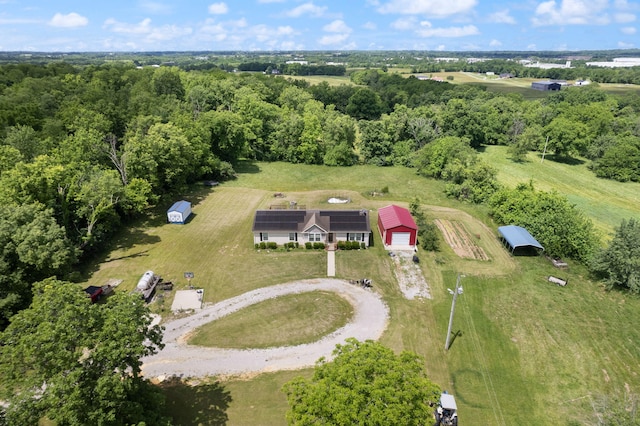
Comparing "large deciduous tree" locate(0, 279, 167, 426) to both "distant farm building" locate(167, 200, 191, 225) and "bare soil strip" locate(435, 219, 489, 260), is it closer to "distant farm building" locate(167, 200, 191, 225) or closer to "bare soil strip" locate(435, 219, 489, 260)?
"distant farm building" locate(167, 200, 191, 225)

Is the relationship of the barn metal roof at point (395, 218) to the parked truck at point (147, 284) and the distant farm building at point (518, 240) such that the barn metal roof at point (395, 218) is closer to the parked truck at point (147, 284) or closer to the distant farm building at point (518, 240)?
the distant farm building at point (518, 240)

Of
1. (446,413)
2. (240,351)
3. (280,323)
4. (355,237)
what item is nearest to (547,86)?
(355,237)

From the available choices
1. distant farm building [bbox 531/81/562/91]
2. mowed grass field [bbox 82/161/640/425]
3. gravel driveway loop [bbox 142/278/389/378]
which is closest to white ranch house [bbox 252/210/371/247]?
mowed grass field [bbox 82/161/640/425]

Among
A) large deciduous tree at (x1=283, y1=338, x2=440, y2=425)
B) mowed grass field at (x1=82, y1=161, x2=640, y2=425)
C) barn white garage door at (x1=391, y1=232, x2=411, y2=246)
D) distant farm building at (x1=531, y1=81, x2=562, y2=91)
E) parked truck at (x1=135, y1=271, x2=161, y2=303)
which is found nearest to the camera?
large deciduous tree at (x1=283, y1=338, x2=440, y2=425)

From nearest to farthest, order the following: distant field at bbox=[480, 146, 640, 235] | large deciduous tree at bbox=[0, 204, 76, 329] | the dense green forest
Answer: large deciduous tree at bbox=[0, 204, 76, 329] → the dense green forest → distant field at bbox=[480, 146, 640, 235]

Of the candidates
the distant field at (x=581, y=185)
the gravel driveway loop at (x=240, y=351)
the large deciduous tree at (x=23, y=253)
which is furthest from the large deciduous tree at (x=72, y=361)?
the distant field at (x=581, y=185)

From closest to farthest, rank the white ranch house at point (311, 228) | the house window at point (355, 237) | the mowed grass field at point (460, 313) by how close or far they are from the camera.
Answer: the mowed grass field at point (460, 313) → the white ranch house at point (311, 228) → the house window at point (355, 237)

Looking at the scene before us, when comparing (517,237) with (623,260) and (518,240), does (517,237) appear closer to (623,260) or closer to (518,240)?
(518,240)
